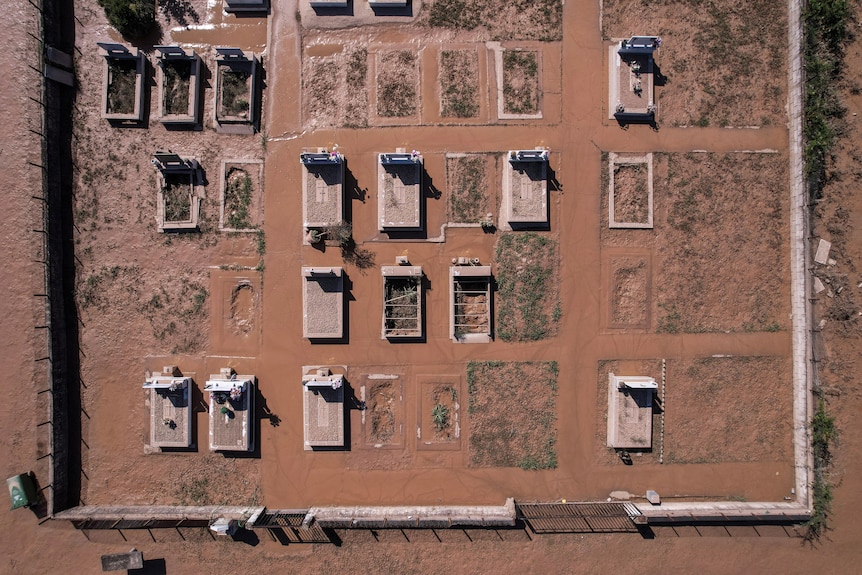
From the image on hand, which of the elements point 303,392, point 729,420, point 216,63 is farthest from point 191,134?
point 729,420

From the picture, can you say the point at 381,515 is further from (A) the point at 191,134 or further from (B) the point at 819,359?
(B) the point at 819,359

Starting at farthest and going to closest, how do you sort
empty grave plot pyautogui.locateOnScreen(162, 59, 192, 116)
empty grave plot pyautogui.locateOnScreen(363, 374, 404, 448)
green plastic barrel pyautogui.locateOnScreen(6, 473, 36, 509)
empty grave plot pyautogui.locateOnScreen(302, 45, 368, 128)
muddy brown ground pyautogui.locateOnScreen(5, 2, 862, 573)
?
empty grave plot pyautogui.locateOnScreen(363, 374, 404, 448), empty grave plot pyautogui.locateOnScreen(302, 45, 368, 128), empty grave plot pyautogui.locateOnScreen(162, 59, 192, 116), muddy brown ground pyautogui.locateOnScreen(5, 2, 862, 573), green plastic barrel pyautogui.locateOnScreen(6, 473, 36, 509)

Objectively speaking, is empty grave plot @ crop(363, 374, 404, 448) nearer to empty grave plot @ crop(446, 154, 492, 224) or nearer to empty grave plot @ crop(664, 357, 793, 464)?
empty grave plot @ crop(446, 154, 492, 224)

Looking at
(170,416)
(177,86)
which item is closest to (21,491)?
(170,416)

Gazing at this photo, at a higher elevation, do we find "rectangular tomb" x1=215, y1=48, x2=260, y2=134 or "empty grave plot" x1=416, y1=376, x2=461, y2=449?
"rectangular tomb" x1=215, y1=48, x2=260, y2=134

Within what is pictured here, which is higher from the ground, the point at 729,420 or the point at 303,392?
the point at 303,392

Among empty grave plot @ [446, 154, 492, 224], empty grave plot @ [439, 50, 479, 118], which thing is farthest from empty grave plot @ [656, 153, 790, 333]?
empty grave plot @ [439, 50, 479, 118]

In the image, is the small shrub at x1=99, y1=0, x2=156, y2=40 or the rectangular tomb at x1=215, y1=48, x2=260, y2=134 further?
the rectangular tomb at x1=215, y1=48, x2=260, y2=134
